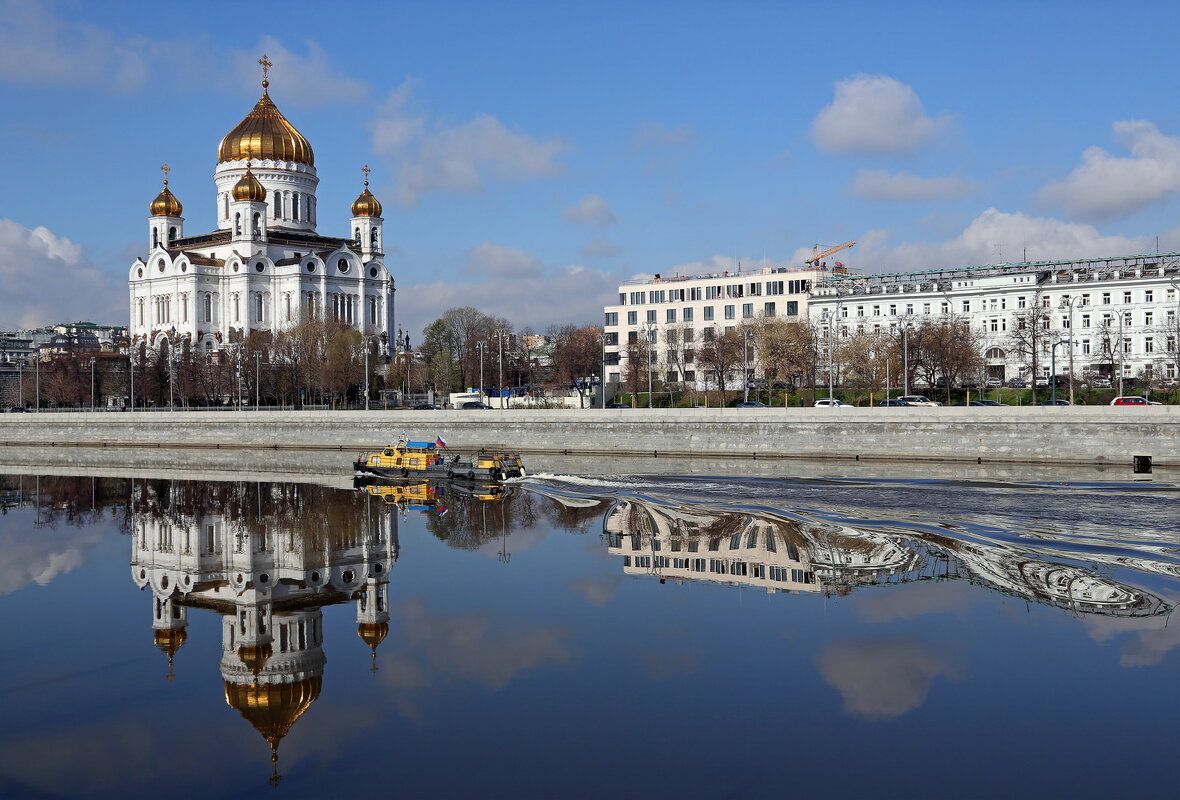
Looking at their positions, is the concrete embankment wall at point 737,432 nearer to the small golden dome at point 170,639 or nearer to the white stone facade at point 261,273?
the small golden dome at point 170,639

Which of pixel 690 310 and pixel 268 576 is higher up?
pixel 690 310

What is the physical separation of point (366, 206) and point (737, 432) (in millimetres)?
69608

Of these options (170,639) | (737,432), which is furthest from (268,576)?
(737,432)

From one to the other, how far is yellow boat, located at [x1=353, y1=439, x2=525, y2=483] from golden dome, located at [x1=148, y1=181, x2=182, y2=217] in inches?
2935

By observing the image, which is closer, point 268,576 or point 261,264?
point 268,576

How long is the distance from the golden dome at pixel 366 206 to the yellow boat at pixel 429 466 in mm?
66604

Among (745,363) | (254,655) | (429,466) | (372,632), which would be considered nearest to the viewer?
(254,655)

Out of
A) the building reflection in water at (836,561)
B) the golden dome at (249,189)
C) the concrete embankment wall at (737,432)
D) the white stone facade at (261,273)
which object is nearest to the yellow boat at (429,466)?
the concrete embankment wall at (737,432)

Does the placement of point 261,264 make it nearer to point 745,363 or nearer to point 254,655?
point 745,363

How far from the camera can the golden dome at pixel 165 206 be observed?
372ft

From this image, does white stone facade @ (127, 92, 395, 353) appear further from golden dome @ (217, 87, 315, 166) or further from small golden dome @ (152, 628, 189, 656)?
small golden dome @ (152, 628, 189, 656)

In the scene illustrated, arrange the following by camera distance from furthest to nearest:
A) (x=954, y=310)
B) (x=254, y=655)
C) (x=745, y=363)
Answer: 1. (x=954, y=310)
2. (x=745, y=363)
3. (x=254, y=655)

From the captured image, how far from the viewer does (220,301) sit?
106 m

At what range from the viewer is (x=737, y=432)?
50.3 metres
